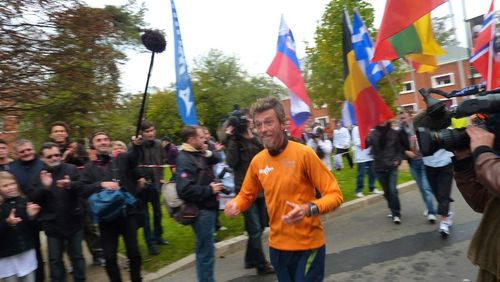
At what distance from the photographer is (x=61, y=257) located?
469 cm

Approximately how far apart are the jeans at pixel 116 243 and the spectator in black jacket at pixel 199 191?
0.70 m

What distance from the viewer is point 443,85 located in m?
47.7

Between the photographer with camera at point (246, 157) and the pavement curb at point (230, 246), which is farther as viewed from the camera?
the pavement curb at point (230, 246)

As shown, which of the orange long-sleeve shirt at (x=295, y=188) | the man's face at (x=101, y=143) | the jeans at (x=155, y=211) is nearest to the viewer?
the orange long-sleeve shirt at (x=295, y=188)

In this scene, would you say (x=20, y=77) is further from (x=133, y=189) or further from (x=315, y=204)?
(x=315, y=204)

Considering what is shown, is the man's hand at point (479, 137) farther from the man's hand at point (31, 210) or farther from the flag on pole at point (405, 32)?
the man's hand at point (31, 210)

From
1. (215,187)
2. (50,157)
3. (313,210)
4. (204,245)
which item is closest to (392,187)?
(215,187)

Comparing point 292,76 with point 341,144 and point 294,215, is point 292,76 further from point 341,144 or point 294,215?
point 294,215

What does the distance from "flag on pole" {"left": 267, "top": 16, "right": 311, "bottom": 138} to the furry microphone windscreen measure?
366 centimetres

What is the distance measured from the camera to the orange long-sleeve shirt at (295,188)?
2869 mm

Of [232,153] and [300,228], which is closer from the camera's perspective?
[300,228]

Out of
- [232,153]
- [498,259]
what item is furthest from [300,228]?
[232,153]

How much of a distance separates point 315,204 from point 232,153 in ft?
8.09

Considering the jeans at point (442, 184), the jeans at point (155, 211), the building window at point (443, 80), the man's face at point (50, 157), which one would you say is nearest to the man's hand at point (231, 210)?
the man's face at point (50, 157)
